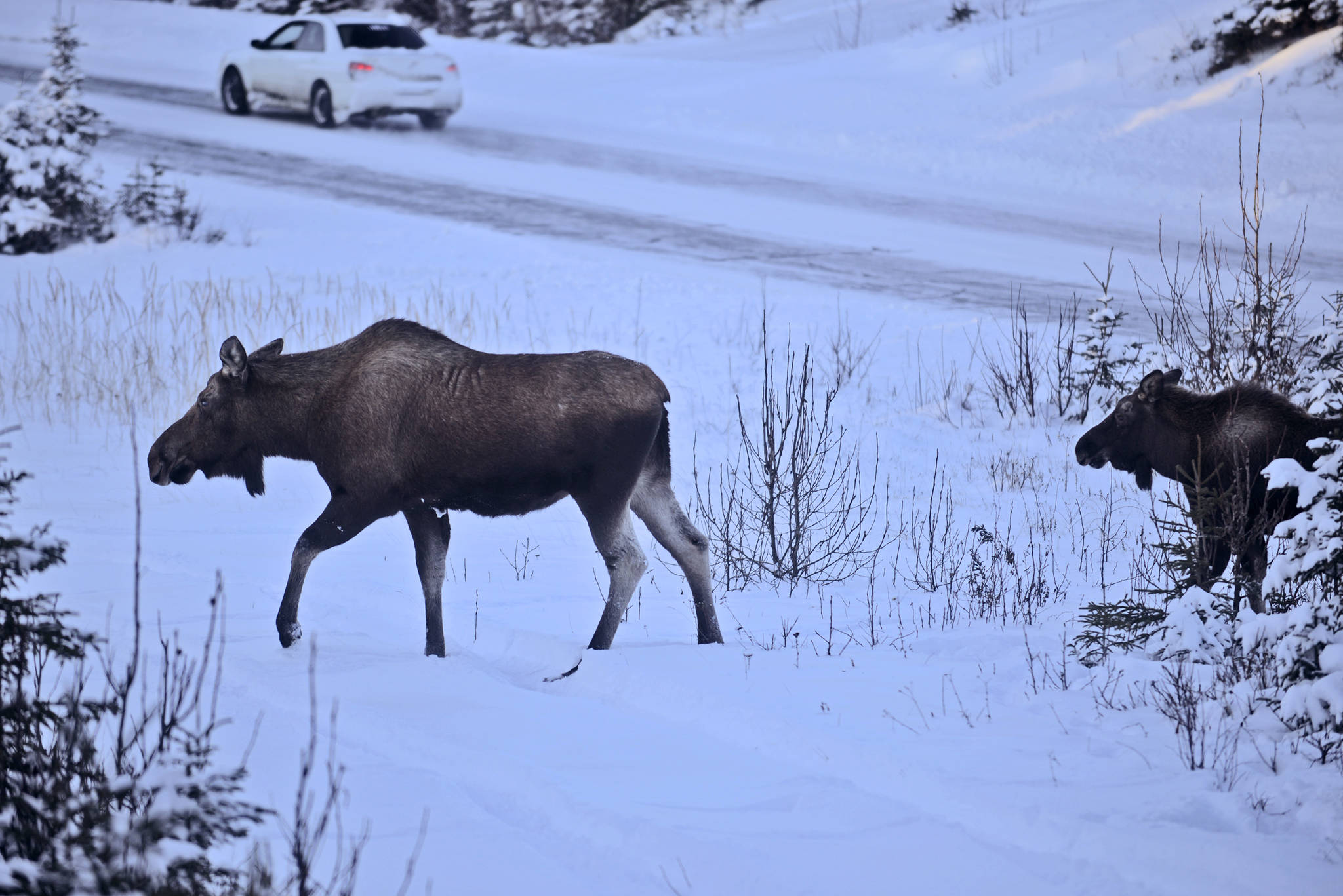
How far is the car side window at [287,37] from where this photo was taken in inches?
914

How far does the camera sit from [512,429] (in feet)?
20.0

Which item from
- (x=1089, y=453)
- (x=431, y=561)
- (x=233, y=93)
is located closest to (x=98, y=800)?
(x=431, y=561)

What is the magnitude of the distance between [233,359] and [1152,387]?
5.07 m

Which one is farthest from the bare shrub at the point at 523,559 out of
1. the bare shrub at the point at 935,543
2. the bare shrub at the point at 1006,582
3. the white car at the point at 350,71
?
the white car at the point at 350,71

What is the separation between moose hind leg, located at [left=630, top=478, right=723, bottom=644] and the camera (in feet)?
21.8

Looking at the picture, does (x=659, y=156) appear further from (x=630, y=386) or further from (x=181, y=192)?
(x=630, y=386)

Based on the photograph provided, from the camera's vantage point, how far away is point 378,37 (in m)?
22.4

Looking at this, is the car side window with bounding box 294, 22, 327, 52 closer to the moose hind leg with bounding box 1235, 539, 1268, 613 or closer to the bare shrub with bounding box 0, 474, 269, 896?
the moose hind leg with bounding box 1235, 539, 1268, 613

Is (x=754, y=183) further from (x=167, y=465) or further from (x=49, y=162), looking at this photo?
(x=167, y=465)

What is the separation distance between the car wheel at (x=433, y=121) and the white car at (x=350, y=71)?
0.01 metres

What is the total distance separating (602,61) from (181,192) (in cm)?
1392

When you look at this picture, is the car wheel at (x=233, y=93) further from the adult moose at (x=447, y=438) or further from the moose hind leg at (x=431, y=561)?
the moose hind leg at (x=431, y=561)

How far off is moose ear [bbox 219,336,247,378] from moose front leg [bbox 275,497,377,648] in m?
0.92

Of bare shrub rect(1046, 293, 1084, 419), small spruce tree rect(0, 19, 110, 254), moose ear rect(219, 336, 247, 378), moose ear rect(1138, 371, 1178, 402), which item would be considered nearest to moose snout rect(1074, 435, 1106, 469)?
moose ear rect(1138, 371, 1178, 402)
